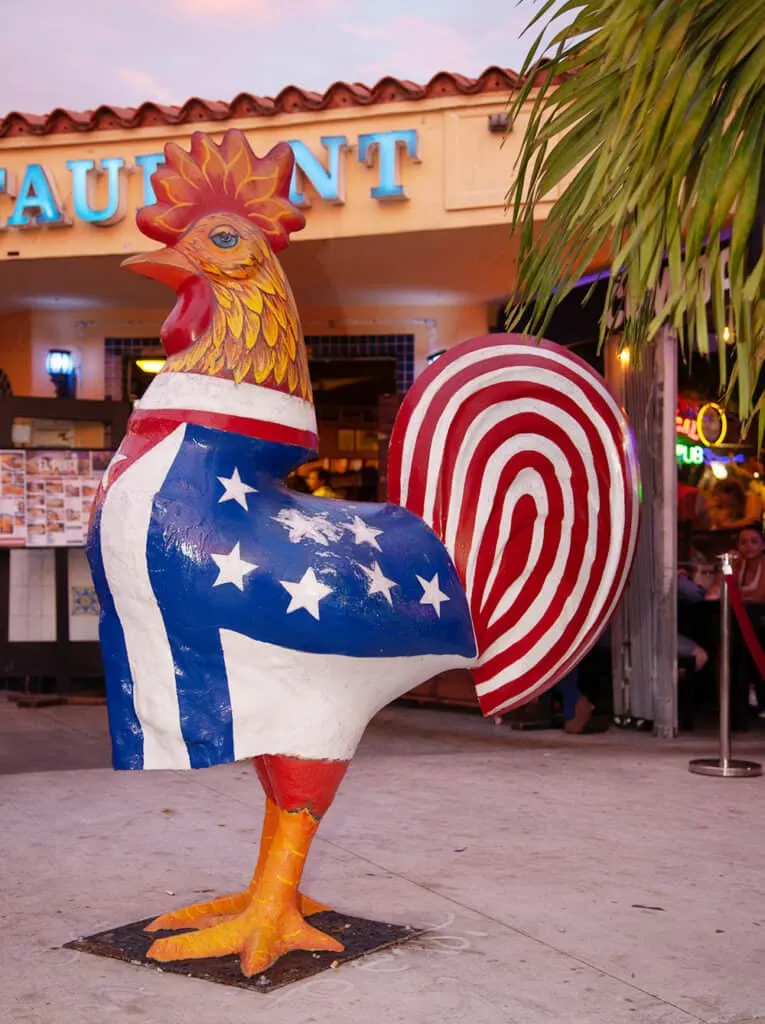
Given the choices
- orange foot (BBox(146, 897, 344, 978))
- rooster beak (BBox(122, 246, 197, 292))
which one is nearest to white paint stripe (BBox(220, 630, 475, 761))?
orange foot (BBox(146, 897, 344, 978))

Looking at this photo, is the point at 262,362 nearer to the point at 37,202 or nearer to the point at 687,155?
the point at 687,155

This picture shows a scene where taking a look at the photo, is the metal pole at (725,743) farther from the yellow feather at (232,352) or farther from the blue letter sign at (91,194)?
the blue letter sign at (91,194)

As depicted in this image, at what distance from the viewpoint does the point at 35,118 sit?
895cm

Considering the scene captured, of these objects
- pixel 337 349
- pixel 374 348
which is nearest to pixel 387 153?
pixel 374 348

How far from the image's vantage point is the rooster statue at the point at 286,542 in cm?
318

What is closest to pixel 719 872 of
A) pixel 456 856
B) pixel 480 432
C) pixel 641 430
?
pixel 456 856

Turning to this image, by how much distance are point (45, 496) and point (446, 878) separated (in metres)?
5.50

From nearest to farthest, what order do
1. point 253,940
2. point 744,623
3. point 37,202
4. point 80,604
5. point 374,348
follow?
1. point 253,940
2. point 744,623
3. point 37,202
4. point 80,604
5. point 374,348

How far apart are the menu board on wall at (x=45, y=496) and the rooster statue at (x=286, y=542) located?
226 inches

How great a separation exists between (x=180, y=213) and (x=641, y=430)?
5033 millimetres

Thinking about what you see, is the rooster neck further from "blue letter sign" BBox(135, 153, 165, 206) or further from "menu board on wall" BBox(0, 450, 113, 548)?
"menu board on wall" BBox(0, 450, 113, 548)

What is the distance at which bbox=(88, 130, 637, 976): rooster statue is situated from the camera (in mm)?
3180

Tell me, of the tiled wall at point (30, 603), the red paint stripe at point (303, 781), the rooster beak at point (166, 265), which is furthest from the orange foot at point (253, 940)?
the tiled wall at point (30, 603)

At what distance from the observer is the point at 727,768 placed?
6.55 metres
